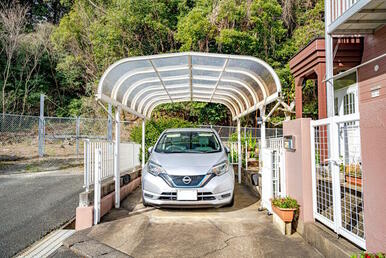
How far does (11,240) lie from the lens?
3676mm

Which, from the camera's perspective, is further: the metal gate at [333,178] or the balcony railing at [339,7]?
the balcony railing at [339,7]

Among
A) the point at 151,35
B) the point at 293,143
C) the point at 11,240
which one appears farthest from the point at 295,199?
the point at 151,35

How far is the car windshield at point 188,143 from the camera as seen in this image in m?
5.45

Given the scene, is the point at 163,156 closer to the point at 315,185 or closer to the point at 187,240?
the point at 187,240

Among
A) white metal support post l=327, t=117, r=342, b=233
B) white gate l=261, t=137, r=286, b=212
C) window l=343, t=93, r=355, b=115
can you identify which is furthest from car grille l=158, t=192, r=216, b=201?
window l=343, t=93, r=355, b=115

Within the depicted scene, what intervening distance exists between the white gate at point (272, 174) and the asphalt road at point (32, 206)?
3.47 metres

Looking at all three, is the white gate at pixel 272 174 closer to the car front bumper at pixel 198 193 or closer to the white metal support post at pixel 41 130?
the car front bumper at pixel 198 193

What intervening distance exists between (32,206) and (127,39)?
12828mm

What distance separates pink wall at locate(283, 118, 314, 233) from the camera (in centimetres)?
344

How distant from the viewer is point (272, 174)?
444cm

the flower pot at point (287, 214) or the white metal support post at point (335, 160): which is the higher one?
the white metal support post at point (335, 160)

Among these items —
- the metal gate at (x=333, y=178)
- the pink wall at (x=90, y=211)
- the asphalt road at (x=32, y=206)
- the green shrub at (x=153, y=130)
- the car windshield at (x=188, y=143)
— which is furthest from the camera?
the green shrub at (x=153, y=130)

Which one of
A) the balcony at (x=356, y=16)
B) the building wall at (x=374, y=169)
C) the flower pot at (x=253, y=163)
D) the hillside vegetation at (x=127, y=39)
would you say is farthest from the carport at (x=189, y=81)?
the hillside vegetation at (x=127, y=39)

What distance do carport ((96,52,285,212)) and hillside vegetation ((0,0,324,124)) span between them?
836 cm
